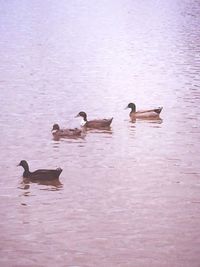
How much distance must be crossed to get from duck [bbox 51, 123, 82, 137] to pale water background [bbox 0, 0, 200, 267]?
0.36m

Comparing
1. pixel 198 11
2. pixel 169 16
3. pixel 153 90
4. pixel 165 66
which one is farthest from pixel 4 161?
pixel 198 11

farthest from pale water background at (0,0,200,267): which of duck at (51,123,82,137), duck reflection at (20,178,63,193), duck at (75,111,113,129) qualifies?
duck at (75,111,113,129)

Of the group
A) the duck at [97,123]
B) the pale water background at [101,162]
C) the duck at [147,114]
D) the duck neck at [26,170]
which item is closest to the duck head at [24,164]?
the duck neck at [26,170]

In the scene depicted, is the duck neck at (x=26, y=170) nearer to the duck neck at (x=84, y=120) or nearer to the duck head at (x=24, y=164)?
the duck head at (x=24, y=164)

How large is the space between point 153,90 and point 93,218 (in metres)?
15.8

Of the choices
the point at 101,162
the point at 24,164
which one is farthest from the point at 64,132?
the point at 24,164

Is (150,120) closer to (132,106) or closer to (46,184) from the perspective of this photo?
(132,106)

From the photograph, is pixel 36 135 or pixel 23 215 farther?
pixel 36 135

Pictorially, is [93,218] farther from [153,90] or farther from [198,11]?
[198,11]

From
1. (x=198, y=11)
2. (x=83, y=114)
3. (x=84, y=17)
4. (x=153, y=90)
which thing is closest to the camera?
(x=83, y=114)

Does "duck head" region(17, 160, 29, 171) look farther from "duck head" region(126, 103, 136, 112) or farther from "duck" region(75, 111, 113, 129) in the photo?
"duck head" region(126, 103, 136, 112)

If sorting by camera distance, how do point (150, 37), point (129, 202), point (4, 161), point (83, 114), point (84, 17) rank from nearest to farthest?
1. point (129, 202)
2. point (4, 161)
3. point (83, 114)
4. point (150, 37)
5. point (84, 17)

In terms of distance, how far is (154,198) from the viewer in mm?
13922

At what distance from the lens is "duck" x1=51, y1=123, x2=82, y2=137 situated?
19.5 metres
